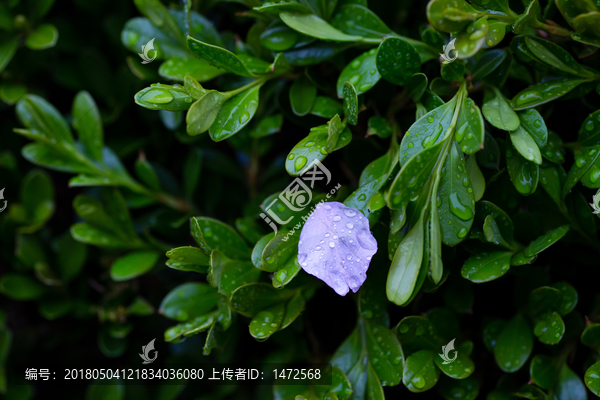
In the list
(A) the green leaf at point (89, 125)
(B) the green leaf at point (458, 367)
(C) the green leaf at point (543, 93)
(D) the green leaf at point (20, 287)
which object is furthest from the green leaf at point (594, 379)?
(D) the green leaf at point (20, 287)

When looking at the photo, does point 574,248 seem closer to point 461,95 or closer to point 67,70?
point 461,95

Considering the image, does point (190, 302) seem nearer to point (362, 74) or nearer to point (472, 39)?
point (362, 74)

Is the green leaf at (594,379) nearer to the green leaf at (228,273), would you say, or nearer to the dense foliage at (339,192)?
the dense foliage at (339,192)

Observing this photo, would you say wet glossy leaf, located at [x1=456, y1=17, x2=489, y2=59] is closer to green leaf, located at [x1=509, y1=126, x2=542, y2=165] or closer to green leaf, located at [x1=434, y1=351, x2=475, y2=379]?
green leaf, located at [x1=509, y1=126, x2=542, y2=165]

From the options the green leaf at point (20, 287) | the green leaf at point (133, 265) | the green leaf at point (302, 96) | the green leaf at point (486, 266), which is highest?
the green leaf at point (302, 96)

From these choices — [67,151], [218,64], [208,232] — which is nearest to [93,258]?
[67,151]

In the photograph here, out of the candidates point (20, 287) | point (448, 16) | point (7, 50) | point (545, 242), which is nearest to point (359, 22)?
point (448, 16)
